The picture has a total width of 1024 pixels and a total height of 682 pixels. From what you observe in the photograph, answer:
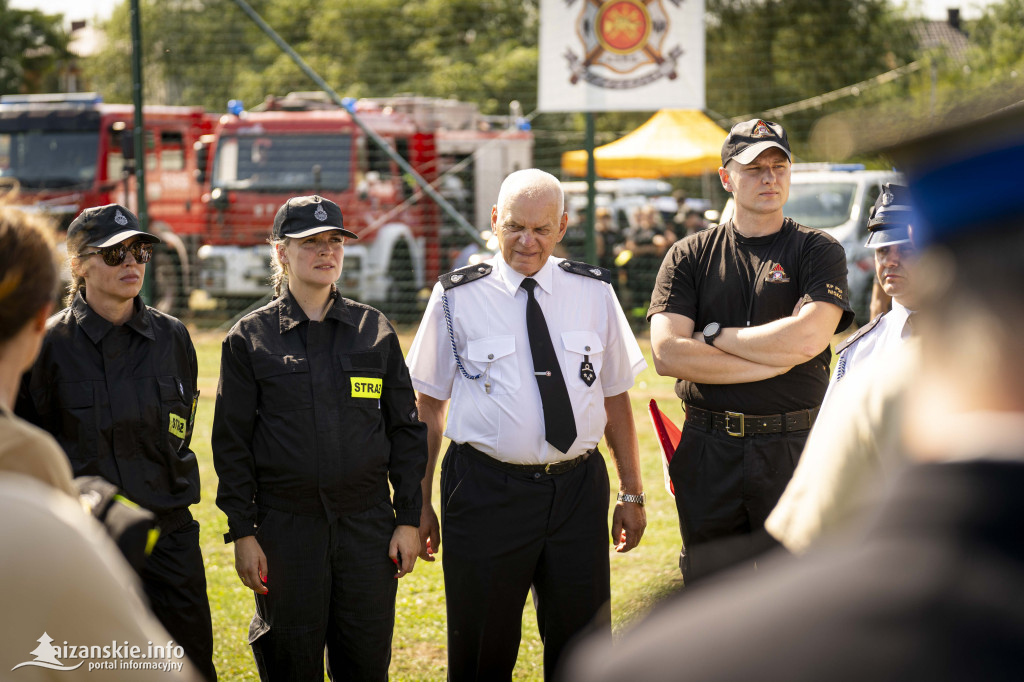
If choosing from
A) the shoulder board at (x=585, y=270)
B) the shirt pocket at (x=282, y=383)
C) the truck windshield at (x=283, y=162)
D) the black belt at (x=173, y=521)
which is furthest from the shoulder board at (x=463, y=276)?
the truck windshield at (x=283, y=162)

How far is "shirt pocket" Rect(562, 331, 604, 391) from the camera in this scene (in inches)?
137

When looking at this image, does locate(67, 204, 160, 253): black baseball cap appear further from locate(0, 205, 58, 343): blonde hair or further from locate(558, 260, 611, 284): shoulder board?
locate(0, 205, 58, 343): blonde hair

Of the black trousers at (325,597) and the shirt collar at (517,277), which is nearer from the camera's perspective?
the black trousers at (325,597)

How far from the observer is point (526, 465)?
11.1 feet

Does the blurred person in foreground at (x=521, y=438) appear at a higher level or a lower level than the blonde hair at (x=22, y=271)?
lower

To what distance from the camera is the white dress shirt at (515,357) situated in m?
3.38

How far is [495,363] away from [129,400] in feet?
4.01

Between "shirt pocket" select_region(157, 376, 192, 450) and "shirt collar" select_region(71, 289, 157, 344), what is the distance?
6.9 inches

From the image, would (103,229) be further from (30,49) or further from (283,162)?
(30,49)

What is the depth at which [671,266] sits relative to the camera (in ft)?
12.5

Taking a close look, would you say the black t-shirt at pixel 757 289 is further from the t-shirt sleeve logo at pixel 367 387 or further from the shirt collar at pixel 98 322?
the shirt collar at pixel 98 322

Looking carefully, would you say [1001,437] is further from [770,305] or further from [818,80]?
[818,80]

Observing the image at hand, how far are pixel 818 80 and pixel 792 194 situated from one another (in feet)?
25.9

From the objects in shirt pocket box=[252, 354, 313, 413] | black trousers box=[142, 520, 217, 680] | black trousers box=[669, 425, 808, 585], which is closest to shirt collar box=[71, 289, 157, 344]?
shirt pocket box=[252, 354, 313, 413]
